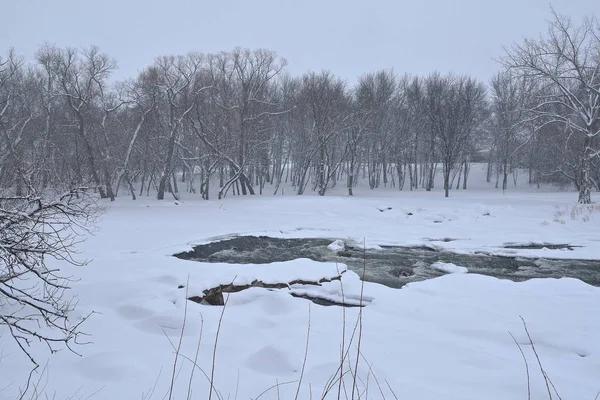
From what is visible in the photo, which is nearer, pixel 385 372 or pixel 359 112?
pixel 385 372

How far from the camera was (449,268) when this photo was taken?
10672 mm

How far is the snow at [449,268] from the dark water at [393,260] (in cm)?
22

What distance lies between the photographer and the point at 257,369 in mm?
4633

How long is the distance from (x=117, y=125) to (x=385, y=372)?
3199cm

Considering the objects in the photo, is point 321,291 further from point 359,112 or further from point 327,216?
point 359,112

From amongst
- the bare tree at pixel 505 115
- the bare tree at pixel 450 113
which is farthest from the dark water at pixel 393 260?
the bare tree at pixel 505 115

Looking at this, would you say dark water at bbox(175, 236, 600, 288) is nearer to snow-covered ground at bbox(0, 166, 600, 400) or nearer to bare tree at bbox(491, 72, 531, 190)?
snow-covered ground at bbox(0, 166, 600, 400)

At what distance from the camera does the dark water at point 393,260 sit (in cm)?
1007

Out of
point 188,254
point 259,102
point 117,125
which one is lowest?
point 188,254

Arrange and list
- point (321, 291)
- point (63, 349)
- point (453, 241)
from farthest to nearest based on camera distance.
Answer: point (453, 241), point (321, 291), point (63, 349)

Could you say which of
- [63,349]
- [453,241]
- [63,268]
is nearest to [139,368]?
[63,349]

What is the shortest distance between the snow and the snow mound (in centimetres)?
340

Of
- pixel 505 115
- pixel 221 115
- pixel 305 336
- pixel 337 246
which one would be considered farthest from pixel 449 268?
pixel 505 115

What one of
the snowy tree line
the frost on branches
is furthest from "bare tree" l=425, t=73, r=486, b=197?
the frost on branches
